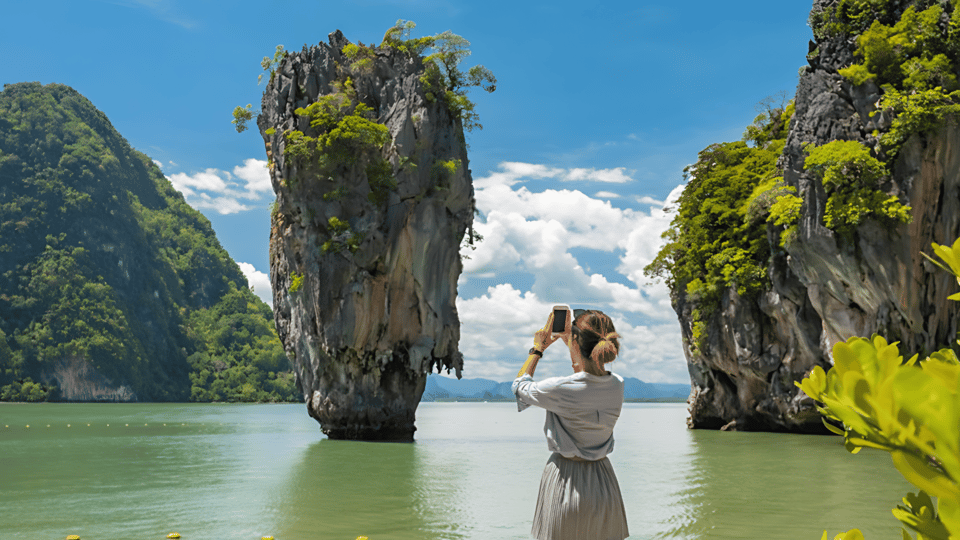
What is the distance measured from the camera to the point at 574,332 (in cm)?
306

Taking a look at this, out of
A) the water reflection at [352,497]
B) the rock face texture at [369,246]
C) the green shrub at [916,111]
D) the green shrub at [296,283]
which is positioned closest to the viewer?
the water reflection at [352,497]

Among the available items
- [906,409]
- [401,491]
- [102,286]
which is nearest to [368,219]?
[401,491]

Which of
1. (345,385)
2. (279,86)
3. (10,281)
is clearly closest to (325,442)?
(345,385)

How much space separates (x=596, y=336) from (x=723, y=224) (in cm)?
2673

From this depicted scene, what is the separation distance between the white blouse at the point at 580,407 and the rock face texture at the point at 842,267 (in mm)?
16305

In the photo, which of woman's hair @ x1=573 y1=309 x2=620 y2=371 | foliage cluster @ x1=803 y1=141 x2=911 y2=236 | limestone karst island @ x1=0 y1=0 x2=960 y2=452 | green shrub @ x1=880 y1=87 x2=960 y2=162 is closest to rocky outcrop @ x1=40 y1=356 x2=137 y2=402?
limestone karst island @ x1=0 y1=0 x2=960 y2=452

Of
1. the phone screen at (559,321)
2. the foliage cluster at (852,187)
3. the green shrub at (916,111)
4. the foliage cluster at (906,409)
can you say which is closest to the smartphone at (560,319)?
the phone screen at (559,321)

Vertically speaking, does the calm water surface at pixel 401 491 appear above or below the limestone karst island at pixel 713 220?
below

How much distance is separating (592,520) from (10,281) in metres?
102

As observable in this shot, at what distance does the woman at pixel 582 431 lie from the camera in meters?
3.00

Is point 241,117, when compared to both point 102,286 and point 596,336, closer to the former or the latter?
point 596,336

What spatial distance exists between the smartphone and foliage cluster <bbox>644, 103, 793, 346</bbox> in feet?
75.7

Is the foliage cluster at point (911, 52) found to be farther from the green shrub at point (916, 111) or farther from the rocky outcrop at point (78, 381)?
the rocky outcrop at point (78, 381)

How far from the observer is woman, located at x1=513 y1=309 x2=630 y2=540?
9.86ft
